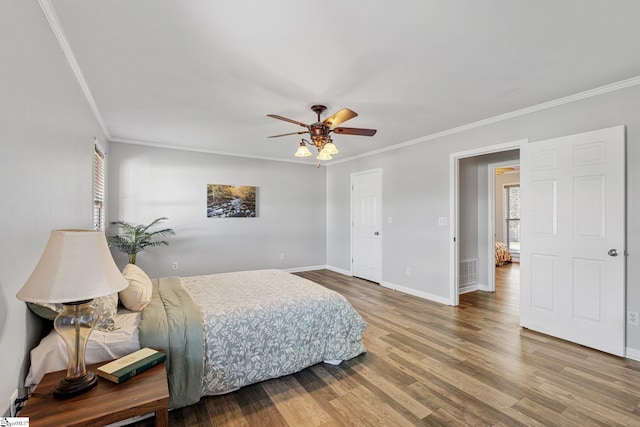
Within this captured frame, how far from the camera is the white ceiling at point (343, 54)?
170 cm

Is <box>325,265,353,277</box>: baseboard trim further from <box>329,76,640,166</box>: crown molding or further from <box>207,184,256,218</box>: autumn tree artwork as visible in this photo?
<box>329,76,640,166</box>: crown molding

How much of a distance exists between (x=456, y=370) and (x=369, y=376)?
73 centimetres

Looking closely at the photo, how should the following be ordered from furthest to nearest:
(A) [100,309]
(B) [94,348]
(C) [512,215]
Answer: (C) [512,215]
(A) [100,309]
(B) [94,348]

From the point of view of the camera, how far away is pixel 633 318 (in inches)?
101

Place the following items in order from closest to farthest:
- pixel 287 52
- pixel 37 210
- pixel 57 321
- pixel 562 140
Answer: pixel 57 321, pixel 37 210, pixel 287 52, pixel 562 140

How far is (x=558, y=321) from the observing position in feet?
9.83

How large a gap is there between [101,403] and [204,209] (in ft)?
13.6

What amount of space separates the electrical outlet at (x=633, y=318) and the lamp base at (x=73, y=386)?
399cm

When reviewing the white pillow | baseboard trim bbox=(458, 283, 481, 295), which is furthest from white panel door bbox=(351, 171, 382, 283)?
the white pillow

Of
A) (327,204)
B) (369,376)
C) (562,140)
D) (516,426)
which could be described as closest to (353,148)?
(327,204)

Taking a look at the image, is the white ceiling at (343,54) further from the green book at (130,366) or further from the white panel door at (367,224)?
the white panel door at (367,224)

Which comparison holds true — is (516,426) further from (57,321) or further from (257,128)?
(257,128)

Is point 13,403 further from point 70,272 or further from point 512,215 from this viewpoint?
point 512,215

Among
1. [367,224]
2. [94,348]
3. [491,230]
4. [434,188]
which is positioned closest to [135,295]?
[94,348]
